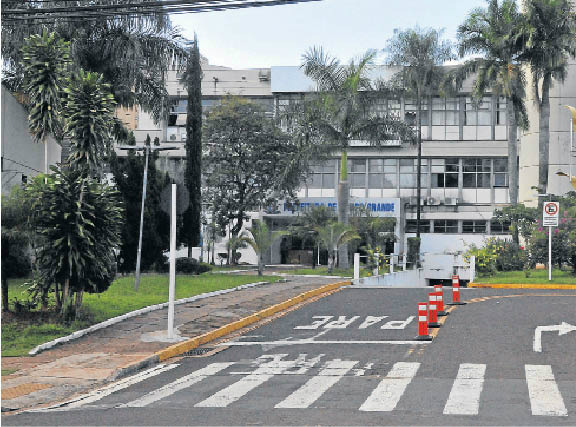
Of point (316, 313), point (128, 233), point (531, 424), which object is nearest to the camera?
point (531, 424)

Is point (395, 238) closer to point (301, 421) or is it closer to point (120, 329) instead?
point (120, 329)

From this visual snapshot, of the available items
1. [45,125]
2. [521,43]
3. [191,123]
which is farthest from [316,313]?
[521,43]

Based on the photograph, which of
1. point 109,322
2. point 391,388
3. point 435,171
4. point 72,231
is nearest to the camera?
point 391,388

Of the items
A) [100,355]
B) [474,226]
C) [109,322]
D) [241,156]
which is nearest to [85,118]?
[109,322]

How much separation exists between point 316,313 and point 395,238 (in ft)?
95.6

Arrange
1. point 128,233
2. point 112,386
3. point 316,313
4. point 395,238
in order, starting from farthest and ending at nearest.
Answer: point 395,238 < point 128,233 < point 316,313 < point 112,386

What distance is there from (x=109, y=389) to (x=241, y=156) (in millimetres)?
39363

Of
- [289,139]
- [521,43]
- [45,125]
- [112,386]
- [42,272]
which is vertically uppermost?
[521,43]

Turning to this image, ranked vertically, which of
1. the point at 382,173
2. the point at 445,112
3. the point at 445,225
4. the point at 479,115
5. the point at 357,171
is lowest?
the point at 445,225

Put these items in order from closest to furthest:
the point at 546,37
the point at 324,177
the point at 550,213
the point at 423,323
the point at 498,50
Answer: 1. the point at 423,323
2. the point at 550,213
3. the point at 546,37
4. the point at 498,50
5. the point at 324,177

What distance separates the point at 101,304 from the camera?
21.2 metres

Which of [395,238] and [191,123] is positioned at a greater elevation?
[191,123]

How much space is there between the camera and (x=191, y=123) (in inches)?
1522

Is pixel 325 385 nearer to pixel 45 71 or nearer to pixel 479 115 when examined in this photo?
pixel 45 71
